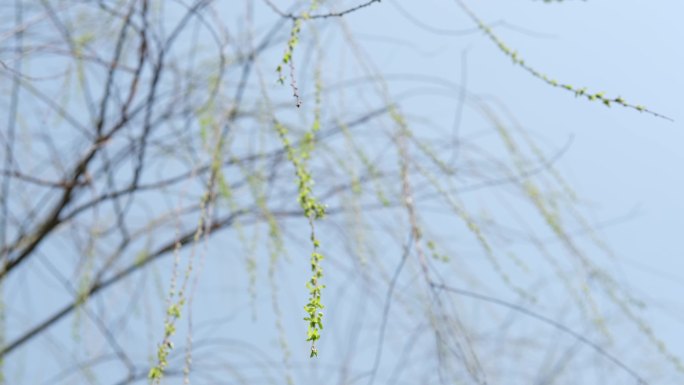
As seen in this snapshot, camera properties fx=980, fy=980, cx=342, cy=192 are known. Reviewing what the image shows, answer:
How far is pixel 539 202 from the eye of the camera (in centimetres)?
104

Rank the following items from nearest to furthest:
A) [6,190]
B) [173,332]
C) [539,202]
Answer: [173,332] < [539,202] < [6,190]

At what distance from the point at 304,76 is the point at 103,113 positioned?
280mm

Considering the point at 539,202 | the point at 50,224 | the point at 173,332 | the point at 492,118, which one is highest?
the point at 50,224

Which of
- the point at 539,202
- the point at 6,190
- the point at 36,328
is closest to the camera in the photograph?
the point at 539,202

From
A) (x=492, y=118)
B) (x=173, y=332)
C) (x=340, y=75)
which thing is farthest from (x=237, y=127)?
(x=173, y=332)

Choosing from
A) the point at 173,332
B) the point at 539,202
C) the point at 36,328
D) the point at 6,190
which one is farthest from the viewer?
the point at 36,328

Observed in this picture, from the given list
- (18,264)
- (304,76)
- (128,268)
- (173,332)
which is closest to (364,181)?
(304,76)

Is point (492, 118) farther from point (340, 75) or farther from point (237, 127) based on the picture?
point (237, 127)

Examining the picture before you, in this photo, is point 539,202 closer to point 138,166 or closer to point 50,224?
point 138,166

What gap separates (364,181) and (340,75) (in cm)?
29

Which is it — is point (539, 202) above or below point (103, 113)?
below

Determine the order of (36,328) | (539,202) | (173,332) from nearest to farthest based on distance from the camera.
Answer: (173,332), (539,202), (36,328)

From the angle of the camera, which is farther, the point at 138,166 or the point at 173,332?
the point at 138,166

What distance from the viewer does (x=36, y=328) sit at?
4.68 ft
